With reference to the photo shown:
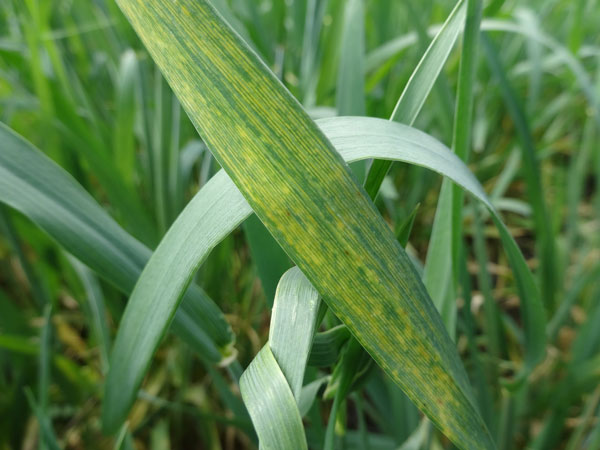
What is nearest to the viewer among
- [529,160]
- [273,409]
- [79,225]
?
[273,409]

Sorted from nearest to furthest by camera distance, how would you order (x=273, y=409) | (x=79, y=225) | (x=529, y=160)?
(x=273, y=409) → (x=79, y=225) → (x=529, y=160)

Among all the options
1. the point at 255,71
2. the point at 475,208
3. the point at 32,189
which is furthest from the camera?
the point at 475,208

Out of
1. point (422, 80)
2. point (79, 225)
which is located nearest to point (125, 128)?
point (79, 225)

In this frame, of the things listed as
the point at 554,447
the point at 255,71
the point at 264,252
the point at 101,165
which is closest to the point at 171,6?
the point at 255,71

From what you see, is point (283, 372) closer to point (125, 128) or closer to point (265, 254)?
point (265, 254)

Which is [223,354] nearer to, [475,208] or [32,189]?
[32,189]

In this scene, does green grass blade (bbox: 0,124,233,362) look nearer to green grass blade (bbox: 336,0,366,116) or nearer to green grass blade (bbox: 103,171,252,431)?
green grass blade (bbox: 103,171,252,431)

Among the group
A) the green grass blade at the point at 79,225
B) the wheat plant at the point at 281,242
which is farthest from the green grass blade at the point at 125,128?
the green grass blade at the point at 79,225

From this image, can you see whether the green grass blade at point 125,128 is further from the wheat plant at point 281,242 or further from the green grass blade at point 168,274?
the green grass blade at point 168,274

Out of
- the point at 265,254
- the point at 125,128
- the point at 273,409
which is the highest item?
the point at 125,128
